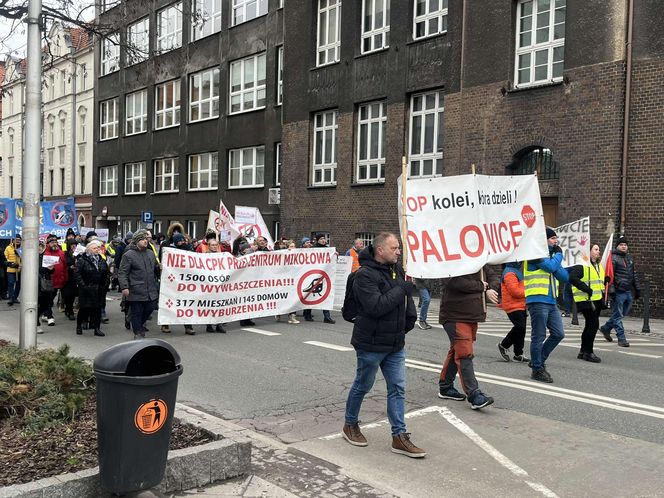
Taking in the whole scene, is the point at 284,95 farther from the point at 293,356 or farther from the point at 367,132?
the point at 293,356

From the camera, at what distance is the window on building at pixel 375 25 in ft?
71.5

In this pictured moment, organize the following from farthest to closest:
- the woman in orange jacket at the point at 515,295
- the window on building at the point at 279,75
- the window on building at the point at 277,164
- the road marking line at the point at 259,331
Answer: the window on building at the point at 277,164 → the window on building at the point at 279,75 → the road marking line at the point at 259,331 → the woman in orange jacket at the point at 515,295

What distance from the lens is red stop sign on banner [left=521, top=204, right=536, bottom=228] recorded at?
7.45m

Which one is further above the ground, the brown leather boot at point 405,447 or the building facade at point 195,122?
the building facade at point 195,122

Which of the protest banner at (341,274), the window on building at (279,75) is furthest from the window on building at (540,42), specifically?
the window on building at (279,75)

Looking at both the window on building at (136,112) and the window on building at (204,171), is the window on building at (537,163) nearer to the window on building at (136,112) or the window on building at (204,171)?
the window on building at (204,171)

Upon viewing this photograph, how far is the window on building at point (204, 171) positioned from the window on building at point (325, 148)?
23.9 ft

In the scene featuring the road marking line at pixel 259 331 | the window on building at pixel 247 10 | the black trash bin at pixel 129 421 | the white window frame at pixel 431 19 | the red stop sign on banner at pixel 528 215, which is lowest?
the road marking line at pixel 259 331

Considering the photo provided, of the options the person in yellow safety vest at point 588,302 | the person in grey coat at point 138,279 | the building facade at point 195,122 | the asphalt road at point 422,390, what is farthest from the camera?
the building facade at point 195,122

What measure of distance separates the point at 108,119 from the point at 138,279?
103 ft

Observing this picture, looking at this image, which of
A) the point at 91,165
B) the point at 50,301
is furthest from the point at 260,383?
the point at 91,165

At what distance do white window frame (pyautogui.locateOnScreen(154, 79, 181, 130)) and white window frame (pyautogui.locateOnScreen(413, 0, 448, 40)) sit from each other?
51.6 feet

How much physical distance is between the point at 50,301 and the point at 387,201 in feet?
37.4

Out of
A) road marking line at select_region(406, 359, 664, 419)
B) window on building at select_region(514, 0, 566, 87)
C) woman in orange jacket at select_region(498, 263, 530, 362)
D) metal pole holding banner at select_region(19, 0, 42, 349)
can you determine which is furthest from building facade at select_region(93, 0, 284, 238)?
road marking line at select_region(406, 359, 664, 419)
